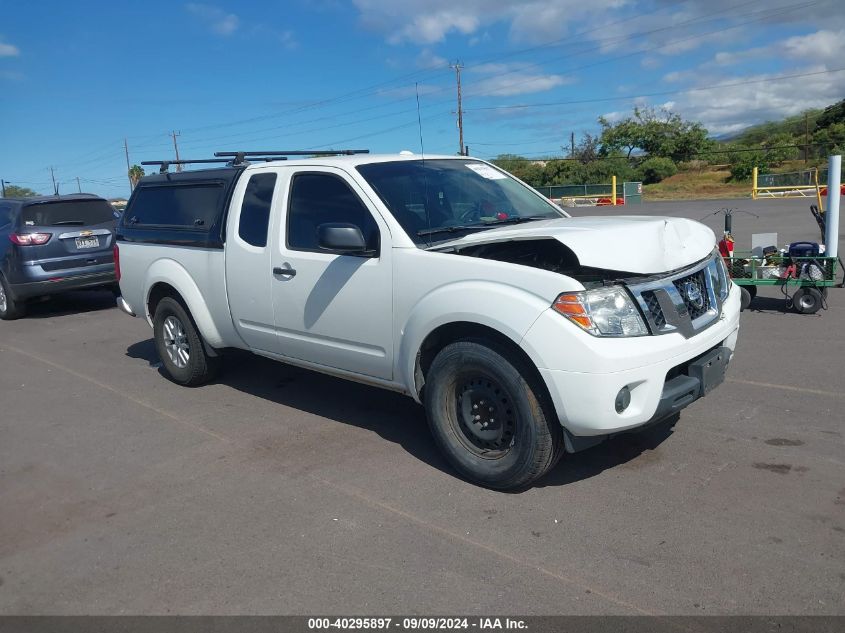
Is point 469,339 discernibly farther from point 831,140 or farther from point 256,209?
point 831,140

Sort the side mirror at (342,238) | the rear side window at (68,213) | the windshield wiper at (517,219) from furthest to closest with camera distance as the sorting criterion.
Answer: the rear side window at (68,213)
the windshield wiper at (517,219)
the side mirror at (342,238)

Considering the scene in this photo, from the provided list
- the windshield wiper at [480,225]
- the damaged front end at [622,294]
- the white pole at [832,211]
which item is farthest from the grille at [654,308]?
the white pole at [832,211]

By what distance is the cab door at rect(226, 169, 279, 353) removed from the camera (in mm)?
5586

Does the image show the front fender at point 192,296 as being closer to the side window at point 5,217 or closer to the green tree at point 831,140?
the side window at point 5,217

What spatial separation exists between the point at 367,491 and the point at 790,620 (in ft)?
7.56

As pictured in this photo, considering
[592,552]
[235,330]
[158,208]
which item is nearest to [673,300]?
[592,552]

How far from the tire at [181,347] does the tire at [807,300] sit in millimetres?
6518

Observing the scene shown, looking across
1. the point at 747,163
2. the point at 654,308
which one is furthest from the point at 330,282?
the point at 747,163

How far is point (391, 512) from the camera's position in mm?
4145

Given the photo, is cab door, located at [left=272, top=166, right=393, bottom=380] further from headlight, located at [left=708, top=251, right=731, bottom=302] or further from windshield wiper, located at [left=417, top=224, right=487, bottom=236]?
headlight, located at [left=708, top=251, right=731, bottom=302]

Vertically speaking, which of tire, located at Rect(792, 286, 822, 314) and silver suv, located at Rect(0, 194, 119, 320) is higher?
silver suv, located at Rect(0, 194, 119, 320)

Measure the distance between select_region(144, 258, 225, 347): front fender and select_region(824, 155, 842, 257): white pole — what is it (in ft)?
22.7

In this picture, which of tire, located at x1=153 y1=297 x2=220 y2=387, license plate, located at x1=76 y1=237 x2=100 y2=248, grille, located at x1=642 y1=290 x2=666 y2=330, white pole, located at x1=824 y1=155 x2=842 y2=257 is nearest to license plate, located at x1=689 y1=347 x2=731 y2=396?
grille, located at x1=642 y1=290 x2=666 y2=330

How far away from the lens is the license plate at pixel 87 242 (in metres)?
11.2
